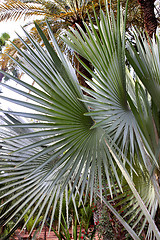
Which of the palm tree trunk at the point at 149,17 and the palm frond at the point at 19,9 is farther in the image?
→ the palm frond at the point at 19,9

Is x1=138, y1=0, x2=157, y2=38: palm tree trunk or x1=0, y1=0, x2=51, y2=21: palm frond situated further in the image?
x1=0, y1=0, x2=51, y2=21: palm frond

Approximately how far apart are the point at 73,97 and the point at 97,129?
313mm

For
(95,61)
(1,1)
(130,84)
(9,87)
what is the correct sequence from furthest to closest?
(1,1) → (130,84) → (95,61) → (9,87)

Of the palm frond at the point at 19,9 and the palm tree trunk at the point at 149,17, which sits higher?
the palm frond at the point at 19,9

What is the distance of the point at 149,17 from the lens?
13.2 feet

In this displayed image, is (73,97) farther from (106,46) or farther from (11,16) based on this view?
(11,16)

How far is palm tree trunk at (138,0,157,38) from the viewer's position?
396 cm

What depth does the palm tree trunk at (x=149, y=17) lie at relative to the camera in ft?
13.0

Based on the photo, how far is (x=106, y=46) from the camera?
1.32 meters

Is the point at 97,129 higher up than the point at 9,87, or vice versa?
the point at 9,87

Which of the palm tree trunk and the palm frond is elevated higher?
the palm frond

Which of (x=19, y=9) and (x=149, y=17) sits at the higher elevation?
(x=19, y=9)

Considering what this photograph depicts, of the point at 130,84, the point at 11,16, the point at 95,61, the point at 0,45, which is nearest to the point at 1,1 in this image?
the point at 11,16

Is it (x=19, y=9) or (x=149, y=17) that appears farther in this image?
(x=19, y=9)
